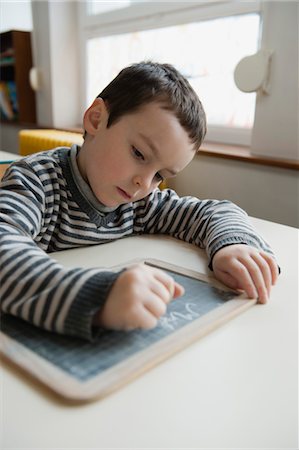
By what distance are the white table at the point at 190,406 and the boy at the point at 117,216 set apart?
0.06 metres

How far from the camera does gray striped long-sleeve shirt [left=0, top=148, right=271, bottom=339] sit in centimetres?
36

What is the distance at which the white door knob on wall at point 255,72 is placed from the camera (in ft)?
3.84

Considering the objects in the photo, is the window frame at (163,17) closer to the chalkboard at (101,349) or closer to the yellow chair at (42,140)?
the yellow chair at (42,140)

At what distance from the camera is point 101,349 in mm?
337

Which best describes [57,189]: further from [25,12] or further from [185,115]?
[25,12]

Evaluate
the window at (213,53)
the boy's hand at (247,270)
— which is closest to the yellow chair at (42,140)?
the window at (213,53)

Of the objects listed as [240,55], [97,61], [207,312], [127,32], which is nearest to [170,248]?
[207,312]

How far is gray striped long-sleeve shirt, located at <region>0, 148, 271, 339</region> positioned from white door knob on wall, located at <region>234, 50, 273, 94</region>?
1.91 ft

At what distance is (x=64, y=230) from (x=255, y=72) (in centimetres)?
83

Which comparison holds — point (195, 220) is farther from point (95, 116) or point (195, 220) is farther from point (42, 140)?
point (42, 140)

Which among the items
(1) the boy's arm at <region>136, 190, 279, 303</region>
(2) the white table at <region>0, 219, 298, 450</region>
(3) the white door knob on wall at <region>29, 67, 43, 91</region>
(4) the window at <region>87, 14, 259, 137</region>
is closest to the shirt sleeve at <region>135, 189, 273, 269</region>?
(1) the boy's arm at <region>136, 190, 279, 303</region>

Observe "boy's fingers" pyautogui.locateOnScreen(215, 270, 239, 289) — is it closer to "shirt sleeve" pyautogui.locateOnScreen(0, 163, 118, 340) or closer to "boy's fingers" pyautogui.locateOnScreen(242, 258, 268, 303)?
"boy's fingers" pyautogui.locateOnScreen(242, 258, 268, 303)

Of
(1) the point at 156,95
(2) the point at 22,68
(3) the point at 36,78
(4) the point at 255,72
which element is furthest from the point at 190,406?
(2) the point at 22,68

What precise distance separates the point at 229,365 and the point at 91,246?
368 mm
